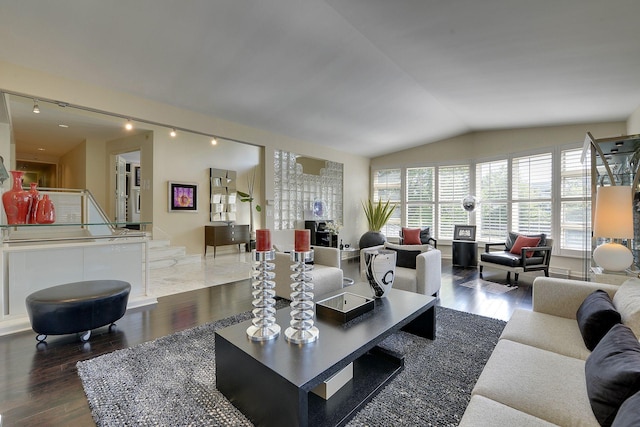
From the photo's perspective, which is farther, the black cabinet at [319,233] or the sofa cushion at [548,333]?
the black cabinet at [319,233]

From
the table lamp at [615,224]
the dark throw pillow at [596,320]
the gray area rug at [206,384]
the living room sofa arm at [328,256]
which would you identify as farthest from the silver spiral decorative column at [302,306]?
the table lamp at [615,224]

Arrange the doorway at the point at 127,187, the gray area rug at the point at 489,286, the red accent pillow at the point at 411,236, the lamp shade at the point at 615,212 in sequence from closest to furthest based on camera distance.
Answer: the lamp shade at the point at 615,212
the gray area rug at the point at 489,286
the red accent pillow at the point at 411,236
the doorway at the point at 127,187

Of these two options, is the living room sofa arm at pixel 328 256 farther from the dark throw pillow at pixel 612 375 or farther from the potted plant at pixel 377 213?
the potted plant at pixel 377 213

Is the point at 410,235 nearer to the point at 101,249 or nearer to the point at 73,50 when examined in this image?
the point at 101,249

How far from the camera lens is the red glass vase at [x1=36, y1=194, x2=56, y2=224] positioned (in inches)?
118

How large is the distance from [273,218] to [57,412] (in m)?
4.28

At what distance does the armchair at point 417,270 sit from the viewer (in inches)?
136

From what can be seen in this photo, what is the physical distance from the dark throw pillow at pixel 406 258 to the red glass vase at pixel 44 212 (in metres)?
4.00

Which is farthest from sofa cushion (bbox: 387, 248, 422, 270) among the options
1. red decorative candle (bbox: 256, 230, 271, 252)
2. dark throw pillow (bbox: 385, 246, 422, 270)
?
red decorative candle (bbox: 256, 230, 271, 252)

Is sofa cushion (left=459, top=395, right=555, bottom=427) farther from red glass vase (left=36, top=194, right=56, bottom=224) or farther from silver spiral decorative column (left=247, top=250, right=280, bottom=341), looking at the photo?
red glass vase (left=36, top=194, right=56, bottom=224)

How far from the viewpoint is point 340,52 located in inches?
133

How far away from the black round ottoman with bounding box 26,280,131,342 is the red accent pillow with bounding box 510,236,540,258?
18.9ft

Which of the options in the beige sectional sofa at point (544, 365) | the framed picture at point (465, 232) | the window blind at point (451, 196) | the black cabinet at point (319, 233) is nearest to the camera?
the beige sectional sofa at point (544, 365)

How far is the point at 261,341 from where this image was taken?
1.73 m
